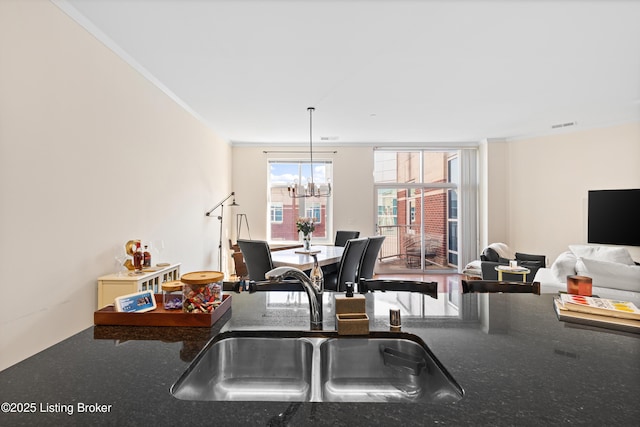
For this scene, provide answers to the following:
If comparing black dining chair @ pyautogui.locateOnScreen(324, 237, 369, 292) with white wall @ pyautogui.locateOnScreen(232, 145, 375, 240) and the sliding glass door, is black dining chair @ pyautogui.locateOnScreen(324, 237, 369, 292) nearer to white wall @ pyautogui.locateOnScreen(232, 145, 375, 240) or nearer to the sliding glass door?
white wall @ pyautogui.locateOnScreen(232, 145, 375, 240)

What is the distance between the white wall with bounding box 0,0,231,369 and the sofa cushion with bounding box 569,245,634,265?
5706 millimetres

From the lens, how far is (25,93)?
1.84 m

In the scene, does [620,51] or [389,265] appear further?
[389,265]

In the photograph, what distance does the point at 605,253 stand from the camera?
4.44m

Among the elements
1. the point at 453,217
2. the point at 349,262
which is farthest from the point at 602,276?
the point at 453,217

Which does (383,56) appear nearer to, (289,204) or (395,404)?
(395,404)

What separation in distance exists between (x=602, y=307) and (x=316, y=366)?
1.12 meters

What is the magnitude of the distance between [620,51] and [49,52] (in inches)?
174

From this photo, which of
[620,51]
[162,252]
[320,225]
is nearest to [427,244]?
[320,225]

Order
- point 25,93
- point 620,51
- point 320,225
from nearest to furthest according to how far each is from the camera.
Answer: point 25,93 → point 620,51 → point 320,225

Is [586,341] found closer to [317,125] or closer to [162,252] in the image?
[162,252]

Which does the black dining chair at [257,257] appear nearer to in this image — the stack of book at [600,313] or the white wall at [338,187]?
the stack of book at [600,313]

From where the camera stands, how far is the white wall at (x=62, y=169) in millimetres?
1763

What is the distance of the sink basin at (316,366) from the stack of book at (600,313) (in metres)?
0.68
